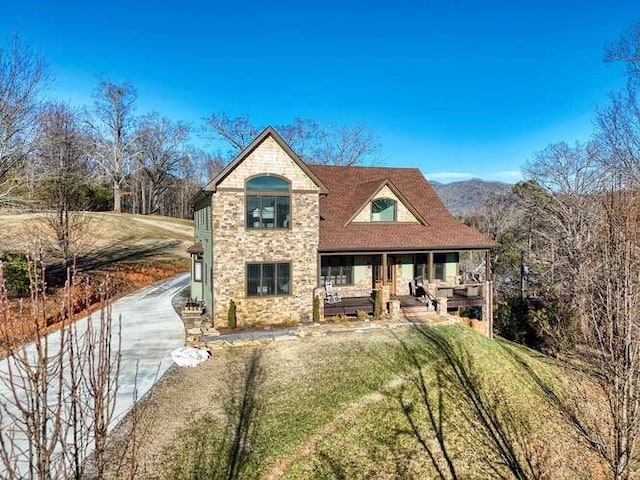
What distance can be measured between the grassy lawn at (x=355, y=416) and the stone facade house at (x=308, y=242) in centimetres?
298

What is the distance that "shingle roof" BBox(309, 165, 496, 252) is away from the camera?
1955 centimetres

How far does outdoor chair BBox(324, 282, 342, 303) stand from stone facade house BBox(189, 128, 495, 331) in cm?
31

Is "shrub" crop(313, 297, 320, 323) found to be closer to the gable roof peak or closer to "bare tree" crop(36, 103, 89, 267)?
the gable roof peak

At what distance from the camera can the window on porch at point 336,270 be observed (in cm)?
2039

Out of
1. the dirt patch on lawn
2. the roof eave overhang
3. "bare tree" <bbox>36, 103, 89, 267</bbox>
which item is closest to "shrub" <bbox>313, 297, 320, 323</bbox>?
the dirt patch on lawn

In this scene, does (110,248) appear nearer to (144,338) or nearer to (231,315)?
(144,338)

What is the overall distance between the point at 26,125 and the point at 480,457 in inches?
872

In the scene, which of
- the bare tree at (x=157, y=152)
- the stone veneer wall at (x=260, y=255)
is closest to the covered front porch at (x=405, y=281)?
the stone veneer wall at (x=260, y=255)

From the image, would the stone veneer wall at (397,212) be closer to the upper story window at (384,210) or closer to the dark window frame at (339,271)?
the upper story window at (384,210)

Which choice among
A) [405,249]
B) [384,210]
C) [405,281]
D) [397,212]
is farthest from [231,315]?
[397,212]

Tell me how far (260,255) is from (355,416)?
828 cm

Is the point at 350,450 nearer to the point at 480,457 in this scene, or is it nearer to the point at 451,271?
the point at 480,457

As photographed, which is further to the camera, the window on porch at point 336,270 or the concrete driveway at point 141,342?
the window on porch at point 336,270

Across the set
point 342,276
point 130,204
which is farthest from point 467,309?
point 130,204
